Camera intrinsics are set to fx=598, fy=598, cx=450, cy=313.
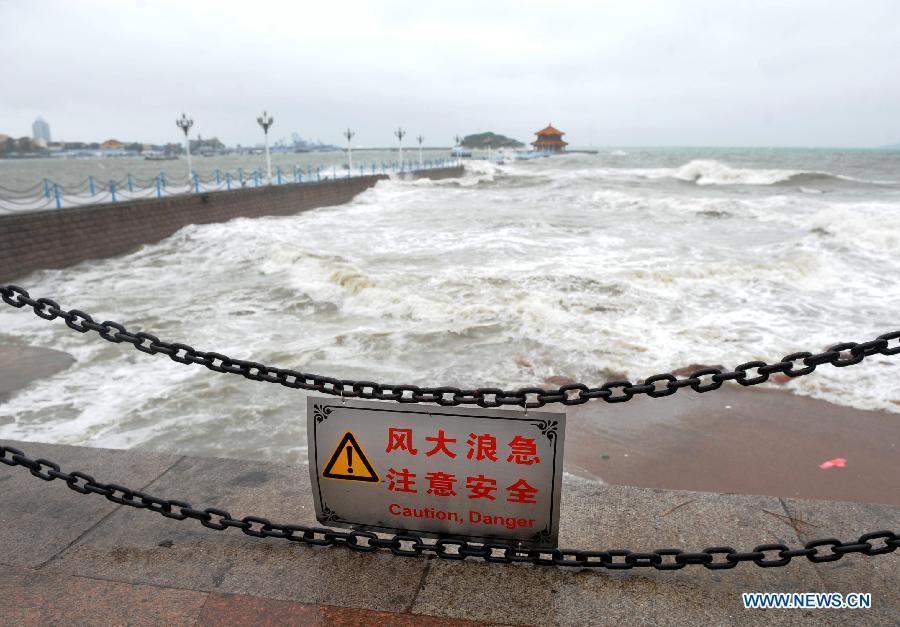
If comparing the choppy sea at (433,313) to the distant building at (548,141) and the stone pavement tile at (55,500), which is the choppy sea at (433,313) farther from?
the distant building at (548,141)

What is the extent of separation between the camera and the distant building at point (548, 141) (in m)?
138

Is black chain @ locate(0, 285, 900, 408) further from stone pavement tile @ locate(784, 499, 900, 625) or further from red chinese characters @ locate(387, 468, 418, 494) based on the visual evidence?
stone pavement tile @ locate(784, 499, 900, 625)

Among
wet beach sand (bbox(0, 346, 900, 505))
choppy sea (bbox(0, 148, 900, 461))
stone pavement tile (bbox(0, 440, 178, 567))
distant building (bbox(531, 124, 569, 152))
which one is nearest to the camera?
stone pavement tile (bbox(0, 440, 178, 567))

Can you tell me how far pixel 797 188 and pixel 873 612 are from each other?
49674 mm

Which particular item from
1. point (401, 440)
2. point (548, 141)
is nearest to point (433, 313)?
point (401, 440)

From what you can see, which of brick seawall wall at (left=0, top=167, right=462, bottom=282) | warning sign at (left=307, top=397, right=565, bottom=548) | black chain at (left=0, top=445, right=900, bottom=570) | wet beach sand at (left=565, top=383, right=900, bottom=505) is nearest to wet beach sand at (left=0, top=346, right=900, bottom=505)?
→ wet beach sand at (left=565, top=383, right=900, bottom=505)

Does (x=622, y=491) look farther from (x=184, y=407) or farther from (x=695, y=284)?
(x=695, y=284)

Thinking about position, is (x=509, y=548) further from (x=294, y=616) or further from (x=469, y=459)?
(x=294, y=616)

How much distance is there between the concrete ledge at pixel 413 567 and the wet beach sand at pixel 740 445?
2128 millimetres

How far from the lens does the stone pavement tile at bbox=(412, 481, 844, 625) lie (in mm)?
2258

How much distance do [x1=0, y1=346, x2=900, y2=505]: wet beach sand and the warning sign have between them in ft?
9.26

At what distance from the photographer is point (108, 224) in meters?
17.7

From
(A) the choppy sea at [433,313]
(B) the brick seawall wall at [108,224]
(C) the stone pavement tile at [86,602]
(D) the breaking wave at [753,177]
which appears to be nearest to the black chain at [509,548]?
(C) the stone pavement tile at [86,602]

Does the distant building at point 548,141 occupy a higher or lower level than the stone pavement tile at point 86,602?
higher
